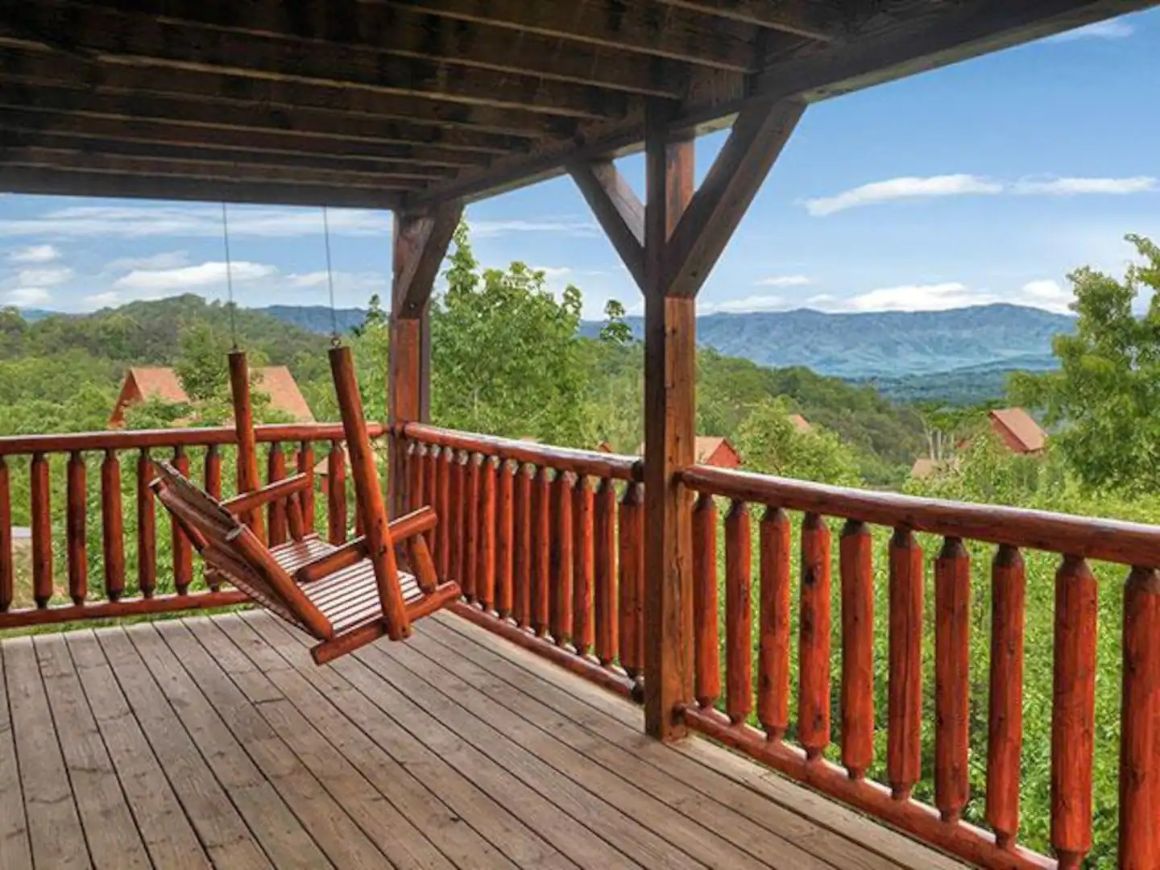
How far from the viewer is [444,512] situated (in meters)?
4.88

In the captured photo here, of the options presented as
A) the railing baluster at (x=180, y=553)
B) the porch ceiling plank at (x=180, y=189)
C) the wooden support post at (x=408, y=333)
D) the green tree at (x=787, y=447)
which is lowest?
the green tree at (x=787, y=447)

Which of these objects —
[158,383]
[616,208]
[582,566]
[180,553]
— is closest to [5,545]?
[180,553]

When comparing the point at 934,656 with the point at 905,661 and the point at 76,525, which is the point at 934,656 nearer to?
the point at 905,661

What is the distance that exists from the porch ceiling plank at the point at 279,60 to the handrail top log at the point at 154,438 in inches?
70.5

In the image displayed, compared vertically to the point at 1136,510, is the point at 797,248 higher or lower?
higher

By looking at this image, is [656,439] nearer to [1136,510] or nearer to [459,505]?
[459,505]

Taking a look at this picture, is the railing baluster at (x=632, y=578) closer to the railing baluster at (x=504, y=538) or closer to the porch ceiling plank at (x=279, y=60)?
the railing baluster at (x=504, y=538)

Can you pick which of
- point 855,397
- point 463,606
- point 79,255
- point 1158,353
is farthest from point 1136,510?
point 79,255

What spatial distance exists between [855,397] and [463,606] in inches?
323

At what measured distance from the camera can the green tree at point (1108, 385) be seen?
14.6 meters

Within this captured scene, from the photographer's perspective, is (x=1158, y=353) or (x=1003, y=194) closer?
(x=1158, y=353)

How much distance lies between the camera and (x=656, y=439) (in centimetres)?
326

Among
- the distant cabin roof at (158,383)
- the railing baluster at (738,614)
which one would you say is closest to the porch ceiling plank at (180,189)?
the railing baluster at (738,614)

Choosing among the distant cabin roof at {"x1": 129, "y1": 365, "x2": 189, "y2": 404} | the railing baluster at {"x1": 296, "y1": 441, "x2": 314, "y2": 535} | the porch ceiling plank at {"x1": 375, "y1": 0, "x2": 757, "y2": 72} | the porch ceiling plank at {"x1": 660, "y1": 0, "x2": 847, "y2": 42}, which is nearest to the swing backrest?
the porch ceiling plank at {"x1": 375, "y1": 0, "x2": 757, "y2": 72}
